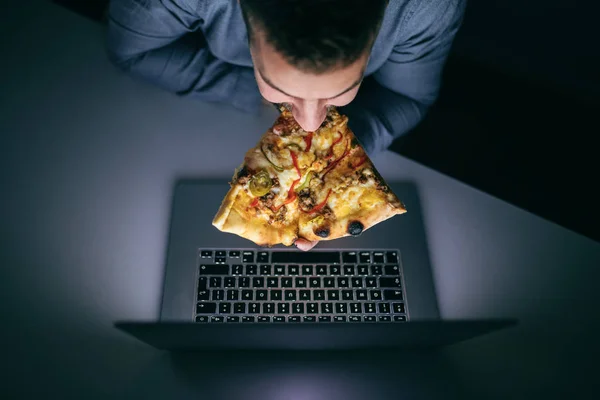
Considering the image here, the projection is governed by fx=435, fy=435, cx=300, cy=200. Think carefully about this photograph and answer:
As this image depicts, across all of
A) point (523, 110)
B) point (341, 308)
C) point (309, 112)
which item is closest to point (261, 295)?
point (341, 308)

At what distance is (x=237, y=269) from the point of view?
69cm

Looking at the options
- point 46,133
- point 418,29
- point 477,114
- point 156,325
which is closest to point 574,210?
point 477,114

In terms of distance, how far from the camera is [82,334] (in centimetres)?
67

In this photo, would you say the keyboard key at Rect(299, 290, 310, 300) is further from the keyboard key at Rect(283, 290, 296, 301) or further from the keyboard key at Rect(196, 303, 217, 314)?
the keyboard key at Rect(196, 303, 217, 314)

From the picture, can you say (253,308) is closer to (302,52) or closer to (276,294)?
(276,294)

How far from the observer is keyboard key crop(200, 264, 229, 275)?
2.27 ft

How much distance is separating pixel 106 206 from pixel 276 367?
402mm

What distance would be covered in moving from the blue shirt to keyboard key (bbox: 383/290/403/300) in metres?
0.26

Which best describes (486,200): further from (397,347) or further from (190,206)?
(190,206)

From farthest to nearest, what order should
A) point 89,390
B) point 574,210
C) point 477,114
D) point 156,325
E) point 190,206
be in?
point 477,114 → point 574,210 → point 190,206 → point 89,390 → point 156,325

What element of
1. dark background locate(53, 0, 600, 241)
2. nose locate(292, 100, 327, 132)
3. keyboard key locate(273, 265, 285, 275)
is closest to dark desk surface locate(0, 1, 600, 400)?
keyboard key locate(273, 265, 285, 275)

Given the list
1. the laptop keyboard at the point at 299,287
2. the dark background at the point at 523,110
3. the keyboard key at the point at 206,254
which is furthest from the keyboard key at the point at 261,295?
the dark background at the point at 523,110

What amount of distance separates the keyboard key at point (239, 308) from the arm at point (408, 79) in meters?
0.36

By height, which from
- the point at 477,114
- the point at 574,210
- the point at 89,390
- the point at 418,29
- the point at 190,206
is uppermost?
the point at 477,114
